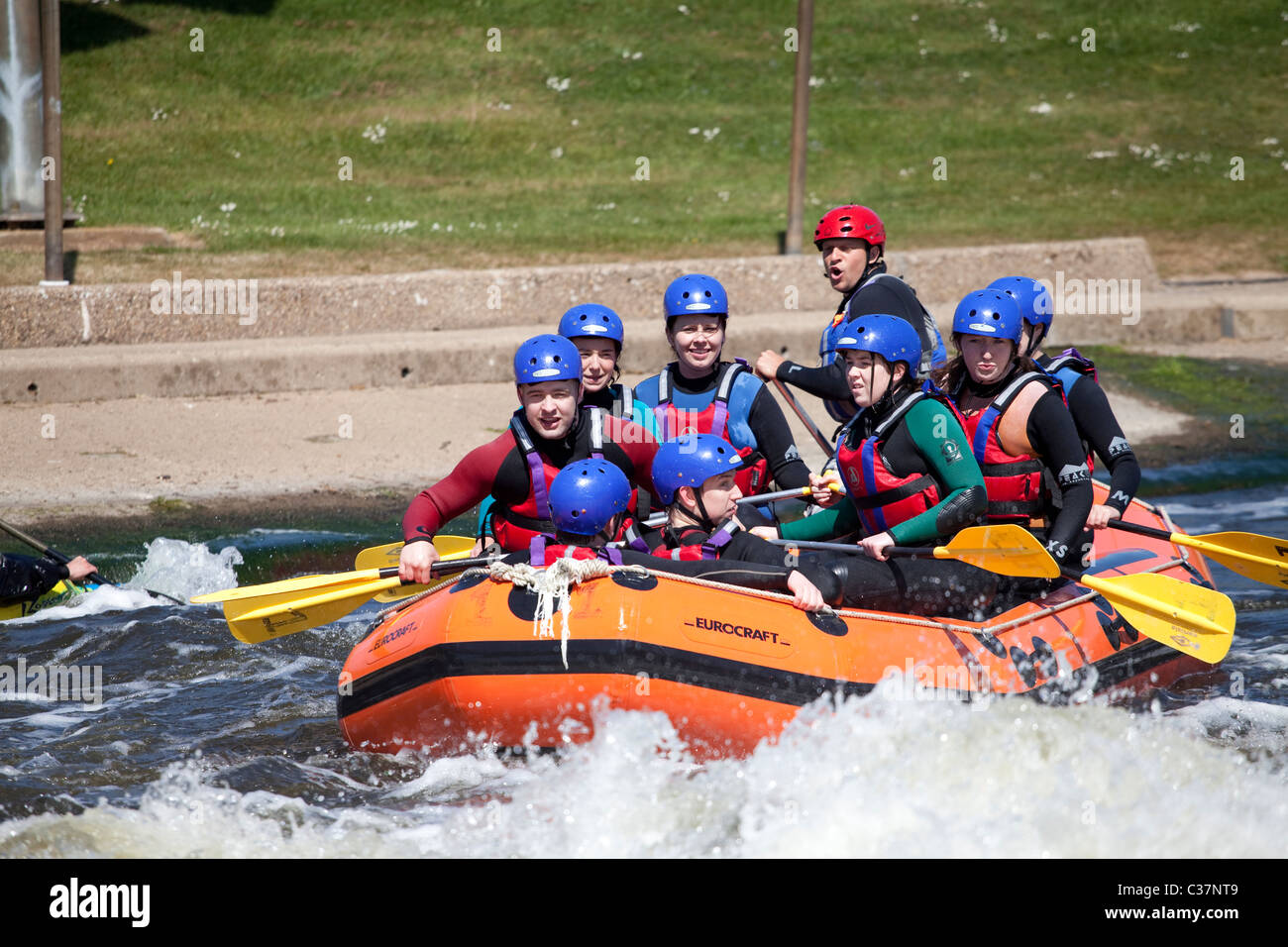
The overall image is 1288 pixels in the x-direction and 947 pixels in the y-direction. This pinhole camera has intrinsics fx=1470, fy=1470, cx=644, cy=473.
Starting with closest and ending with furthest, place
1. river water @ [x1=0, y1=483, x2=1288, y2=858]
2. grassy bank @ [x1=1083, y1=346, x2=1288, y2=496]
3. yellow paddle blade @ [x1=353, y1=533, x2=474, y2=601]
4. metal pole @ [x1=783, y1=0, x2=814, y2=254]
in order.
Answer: river water @ [x1=0, y1=483, x2=1288, y2=858], yellow paddle blade @ [x1=353, y1=533, x2=474, y2=601], grassy bank @ [x1=1083, y1=346, x2=1288, y2=496], metal pole @ [x1=783, y1=0, x2=814, y2=254]

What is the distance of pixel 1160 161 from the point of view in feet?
57.6

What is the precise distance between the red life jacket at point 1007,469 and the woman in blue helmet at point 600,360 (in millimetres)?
1340

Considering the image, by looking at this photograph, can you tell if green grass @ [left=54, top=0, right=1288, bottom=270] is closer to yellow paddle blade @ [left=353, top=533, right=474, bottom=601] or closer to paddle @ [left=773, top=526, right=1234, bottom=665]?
yellow paddle blade @ [left=353, top=533, right=474, bottom=601]

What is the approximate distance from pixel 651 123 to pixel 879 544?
1268 centimetres

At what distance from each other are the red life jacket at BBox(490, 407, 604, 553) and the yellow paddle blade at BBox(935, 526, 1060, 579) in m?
1.38

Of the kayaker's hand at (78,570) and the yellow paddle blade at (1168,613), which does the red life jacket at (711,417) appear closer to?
the yellow paddle blade at (1168,613)

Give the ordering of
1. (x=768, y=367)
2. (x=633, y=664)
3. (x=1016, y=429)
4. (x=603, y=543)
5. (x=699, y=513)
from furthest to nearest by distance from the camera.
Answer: (x=768, y=367) → (x=1016, y=429) → (x=699, y=513) → (x=603, y=543) → (x=633, y=664)

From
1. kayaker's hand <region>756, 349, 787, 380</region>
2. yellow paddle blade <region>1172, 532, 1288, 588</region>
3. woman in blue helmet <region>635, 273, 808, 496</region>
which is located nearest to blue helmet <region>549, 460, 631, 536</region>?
woman in blue helmet <region>635, 273, 808, 496</region>

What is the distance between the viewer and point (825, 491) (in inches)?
242

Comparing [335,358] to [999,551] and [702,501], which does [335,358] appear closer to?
[702,501]

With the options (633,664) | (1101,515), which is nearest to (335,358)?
(633,664)

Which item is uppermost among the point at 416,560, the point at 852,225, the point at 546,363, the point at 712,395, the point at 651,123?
the point at 651,123

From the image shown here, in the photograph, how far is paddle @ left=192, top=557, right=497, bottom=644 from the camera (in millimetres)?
5723
